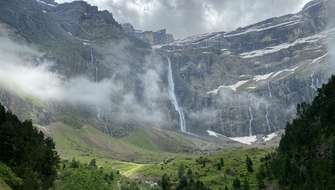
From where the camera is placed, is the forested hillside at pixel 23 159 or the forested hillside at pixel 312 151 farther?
the forested hillside at pixel 312 151

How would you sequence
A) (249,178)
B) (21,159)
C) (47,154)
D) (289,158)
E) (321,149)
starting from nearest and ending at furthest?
(21,159)
(47,154)
(321,149)
(289,158)
(249,178)

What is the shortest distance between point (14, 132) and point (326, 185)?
69515mm

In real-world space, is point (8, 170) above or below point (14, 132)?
below

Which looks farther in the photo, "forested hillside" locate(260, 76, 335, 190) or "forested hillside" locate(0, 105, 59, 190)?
"forested hillside" locate(260, 76, 335, 190)

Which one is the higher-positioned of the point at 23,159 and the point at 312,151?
the point at 312,151

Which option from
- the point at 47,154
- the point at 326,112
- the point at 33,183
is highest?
the point at 326,112

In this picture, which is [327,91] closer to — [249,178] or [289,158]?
[289,158]

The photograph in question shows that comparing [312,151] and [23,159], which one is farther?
[312,151]

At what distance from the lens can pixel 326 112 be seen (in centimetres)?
13900

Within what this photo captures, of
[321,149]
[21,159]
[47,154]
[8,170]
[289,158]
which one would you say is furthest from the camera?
[289,158]

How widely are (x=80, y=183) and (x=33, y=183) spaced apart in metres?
62.9

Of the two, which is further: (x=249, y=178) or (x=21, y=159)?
(x=249, y=178)

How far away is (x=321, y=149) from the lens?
128375mm

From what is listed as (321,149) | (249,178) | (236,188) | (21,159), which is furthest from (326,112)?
(21,159)
